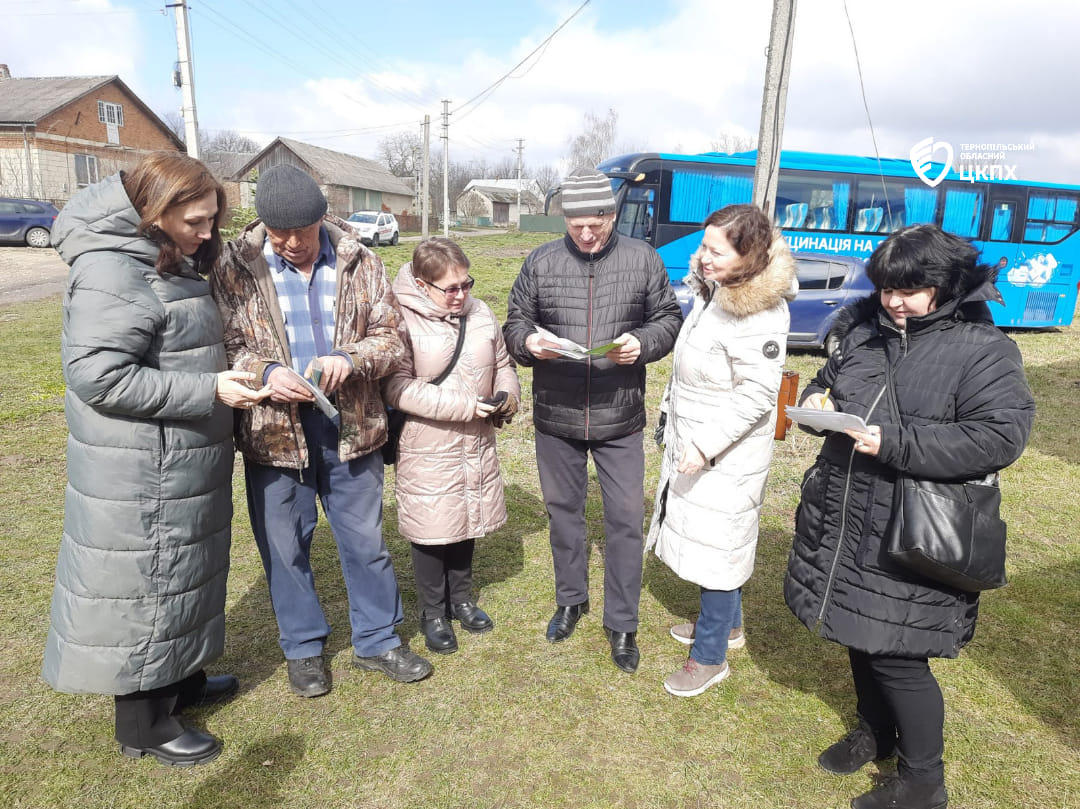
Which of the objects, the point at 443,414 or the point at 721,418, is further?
the point at 443,414

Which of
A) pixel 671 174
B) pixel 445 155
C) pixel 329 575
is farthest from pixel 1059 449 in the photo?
pixel 445 155

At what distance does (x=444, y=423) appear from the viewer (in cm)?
298

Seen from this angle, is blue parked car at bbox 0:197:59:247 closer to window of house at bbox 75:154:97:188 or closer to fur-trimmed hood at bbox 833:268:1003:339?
window of house at bbox 75:154:97:188

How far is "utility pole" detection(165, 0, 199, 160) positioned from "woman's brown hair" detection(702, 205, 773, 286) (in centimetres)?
1335

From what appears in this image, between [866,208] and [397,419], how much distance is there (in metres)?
13.1

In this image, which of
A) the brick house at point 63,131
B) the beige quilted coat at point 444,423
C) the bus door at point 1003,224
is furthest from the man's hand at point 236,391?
the brick house at point 63,131

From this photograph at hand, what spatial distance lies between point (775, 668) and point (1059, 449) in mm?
4890

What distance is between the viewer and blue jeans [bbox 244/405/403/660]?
2.68m

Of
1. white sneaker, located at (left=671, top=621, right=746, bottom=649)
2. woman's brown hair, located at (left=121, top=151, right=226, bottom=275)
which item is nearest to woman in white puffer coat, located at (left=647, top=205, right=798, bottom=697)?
white sneaker, located at (left=671, top=621, right=746, bottom=649)

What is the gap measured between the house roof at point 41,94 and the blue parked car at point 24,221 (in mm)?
12056

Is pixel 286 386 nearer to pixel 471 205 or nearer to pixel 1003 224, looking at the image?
pixel 1003 224

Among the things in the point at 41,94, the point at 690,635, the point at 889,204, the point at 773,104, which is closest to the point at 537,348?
the point at 690,635

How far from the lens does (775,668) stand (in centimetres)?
308

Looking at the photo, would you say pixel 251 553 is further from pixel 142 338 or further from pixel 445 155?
pixel 445 155
